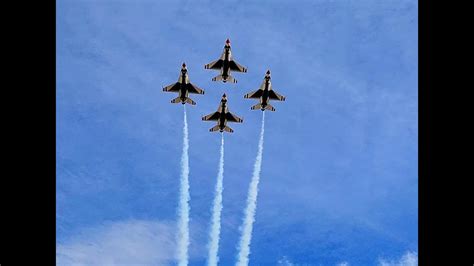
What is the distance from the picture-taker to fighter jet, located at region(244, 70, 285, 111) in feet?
342

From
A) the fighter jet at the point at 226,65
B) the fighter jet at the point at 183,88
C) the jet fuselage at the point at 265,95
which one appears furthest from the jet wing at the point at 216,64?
the jet fuselage at the point at 265,95

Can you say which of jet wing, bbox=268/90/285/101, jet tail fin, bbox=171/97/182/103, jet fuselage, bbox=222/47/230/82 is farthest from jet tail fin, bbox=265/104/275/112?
jet tail fin, bbox=171/97/182/103

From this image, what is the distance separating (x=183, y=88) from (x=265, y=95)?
13.6 m

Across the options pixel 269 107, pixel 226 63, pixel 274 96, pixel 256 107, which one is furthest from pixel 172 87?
pixel 274 96

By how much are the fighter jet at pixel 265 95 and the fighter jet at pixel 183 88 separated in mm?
8841

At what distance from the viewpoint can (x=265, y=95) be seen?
105 m

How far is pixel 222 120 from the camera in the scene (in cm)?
10550

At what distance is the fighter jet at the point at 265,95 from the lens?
104m
